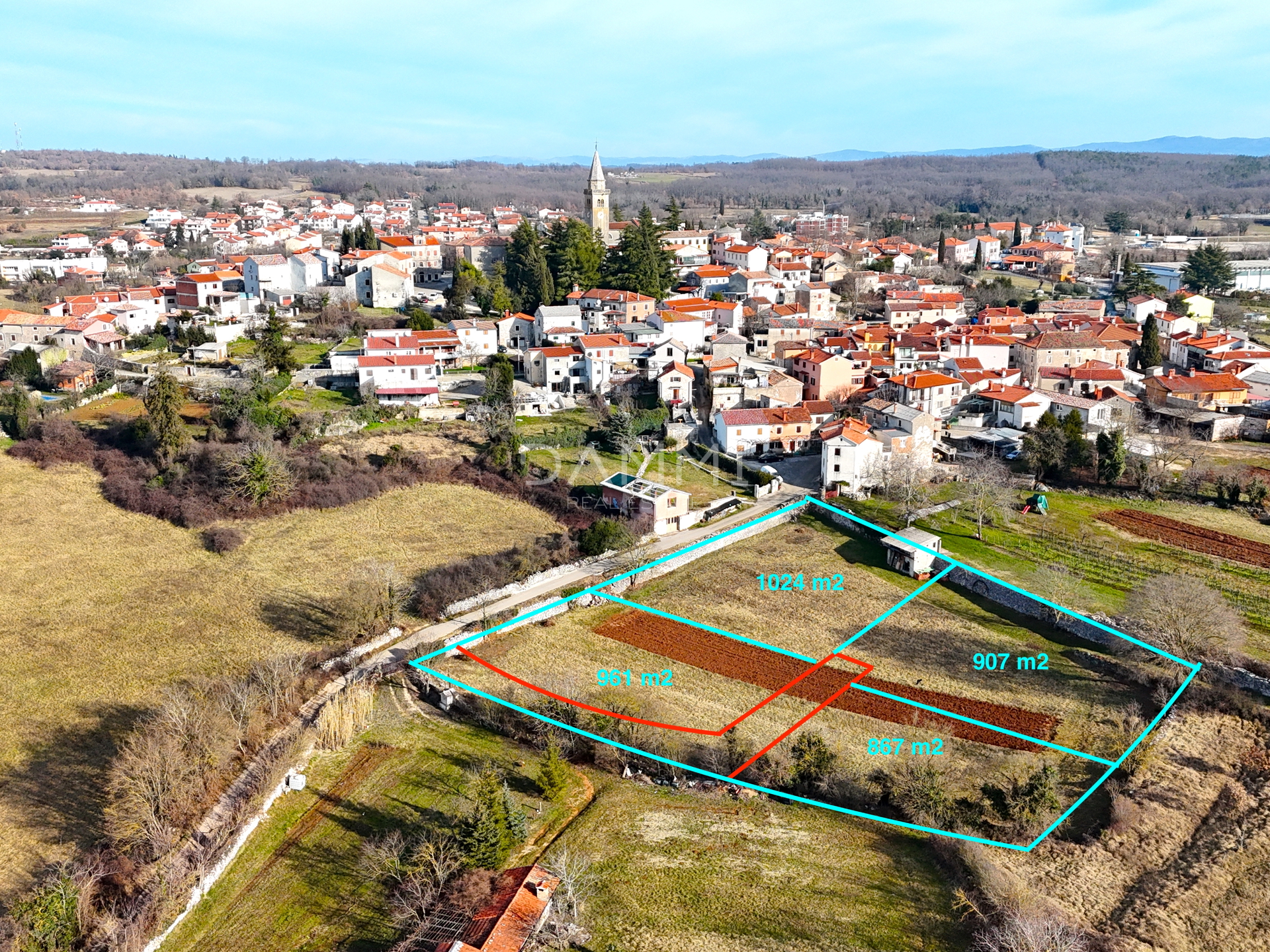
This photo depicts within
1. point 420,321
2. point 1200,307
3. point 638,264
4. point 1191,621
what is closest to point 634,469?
point 420,321

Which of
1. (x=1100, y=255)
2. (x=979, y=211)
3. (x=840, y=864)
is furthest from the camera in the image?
(x=979, y=211)

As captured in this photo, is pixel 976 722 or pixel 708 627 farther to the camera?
pixel 708 627

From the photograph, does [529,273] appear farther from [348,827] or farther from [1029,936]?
[1029,936]

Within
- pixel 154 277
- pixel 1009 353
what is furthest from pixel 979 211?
pixel 154 277

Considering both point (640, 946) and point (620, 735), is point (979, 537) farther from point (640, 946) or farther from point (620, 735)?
point (640, 946)

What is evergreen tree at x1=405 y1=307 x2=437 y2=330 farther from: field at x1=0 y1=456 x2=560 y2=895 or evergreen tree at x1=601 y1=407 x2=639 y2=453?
field at x1=0 y1=456 x2=560 y2=895
